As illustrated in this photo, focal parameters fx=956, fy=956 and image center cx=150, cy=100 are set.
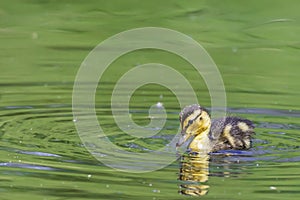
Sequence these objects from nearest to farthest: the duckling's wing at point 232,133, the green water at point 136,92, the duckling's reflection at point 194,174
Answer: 1. the duckling's reflection at point 194,174
2. the green water at point 136,92
3. the duckling's wing at point 232,133

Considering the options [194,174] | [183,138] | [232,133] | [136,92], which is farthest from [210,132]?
[136,92]

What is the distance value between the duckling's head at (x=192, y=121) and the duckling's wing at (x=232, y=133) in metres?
0.18

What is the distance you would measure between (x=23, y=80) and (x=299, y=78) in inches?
121

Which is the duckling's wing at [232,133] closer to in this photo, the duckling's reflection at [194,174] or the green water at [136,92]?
the green water at [136,92]

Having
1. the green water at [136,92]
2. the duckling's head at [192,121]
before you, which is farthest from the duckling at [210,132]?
the green water at [136,92]

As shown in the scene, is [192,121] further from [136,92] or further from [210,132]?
[136,92]

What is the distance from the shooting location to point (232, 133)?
8461 millimetres

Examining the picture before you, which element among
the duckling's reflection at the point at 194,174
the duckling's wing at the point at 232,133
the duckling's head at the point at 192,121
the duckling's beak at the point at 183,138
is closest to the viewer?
the duckling's reflection at the point at 194,174

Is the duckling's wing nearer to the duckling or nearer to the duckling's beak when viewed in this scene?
the duckling

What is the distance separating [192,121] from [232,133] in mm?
461

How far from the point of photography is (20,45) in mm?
12266

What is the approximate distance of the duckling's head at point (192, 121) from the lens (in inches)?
321

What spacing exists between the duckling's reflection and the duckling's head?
21 centimetres

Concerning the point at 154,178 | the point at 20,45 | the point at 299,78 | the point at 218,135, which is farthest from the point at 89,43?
the point at 154,178
